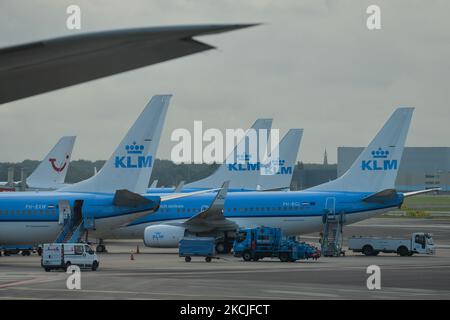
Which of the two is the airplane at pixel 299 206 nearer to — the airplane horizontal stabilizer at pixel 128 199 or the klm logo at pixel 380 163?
the klm logo at pixel 380 163

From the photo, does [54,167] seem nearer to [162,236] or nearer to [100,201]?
[162,236]

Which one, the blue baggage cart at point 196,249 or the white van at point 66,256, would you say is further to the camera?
the blue baggage cart at point 196,249

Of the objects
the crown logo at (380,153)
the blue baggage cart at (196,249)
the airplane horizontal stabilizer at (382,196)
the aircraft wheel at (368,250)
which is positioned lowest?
the aircraft wheel at (368,250)

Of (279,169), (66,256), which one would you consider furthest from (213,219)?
(279,169)

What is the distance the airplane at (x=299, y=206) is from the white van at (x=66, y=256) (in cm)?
1508

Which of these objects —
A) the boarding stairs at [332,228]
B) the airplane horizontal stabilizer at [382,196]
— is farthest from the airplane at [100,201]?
the airplane horizontal stabilizer at [382,196]

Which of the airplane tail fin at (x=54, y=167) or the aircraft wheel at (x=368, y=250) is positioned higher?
the airplane tail fin at (x=54, y=167)

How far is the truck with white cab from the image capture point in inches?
2450

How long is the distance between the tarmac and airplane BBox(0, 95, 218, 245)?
7.16 feet

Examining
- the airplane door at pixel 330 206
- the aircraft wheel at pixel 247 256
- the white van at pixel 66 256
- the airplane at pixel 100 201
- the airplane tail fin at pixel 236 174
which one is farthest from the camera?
the airplane tail fin at pixel 236 174

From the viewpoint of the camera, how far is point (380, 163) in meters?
64.7

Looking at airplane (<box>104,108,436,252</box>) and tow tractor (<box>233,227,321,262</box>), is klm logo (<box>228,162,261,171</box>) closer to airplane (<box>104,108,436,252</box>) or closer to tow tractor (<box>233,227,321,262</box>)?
airplane (<box>104,108,436,252</box>)

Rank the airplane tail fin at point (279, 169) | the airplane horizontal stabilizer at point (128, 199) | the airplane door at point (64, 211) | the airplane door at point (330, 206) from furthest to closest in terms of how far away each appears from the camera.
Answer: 1. the airplane tail fin at point (279, 169)
2. the airplane door at point (330, 206)
3. the airplane door at point (64, 211)
4. the airplane horizontal stabilizer at point (128, 199)

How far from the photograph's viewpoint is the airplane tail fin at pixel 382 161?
64.0 m
